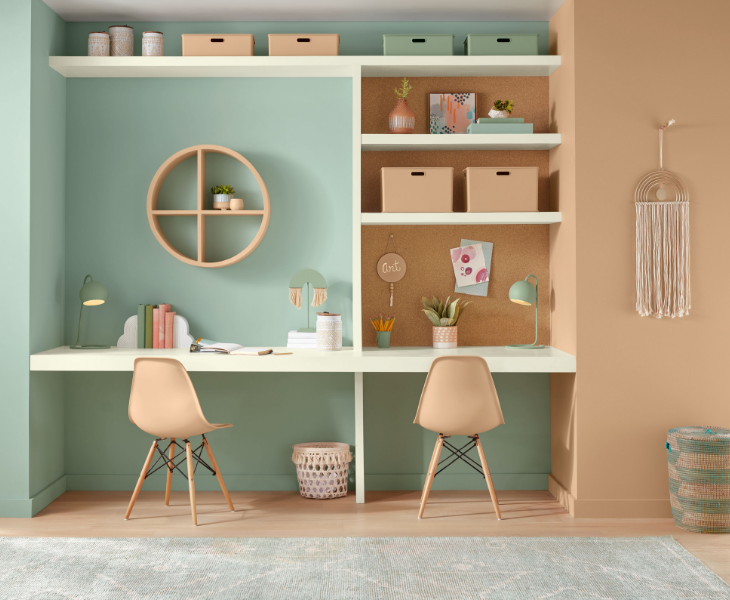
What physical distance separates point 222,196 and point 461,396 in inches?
68.7

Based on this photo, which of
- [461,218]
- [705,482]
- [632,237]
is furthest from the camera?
[461,218]

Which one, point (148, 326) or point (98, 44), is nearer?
point (98, 44)

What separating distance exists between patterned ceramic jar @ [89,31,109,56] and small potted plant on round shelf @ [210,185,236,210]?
3.13ft

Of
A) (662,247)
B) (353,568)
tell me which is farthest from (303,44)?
(353,568)

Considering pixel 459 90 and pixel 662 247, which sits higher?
pixel 459 90

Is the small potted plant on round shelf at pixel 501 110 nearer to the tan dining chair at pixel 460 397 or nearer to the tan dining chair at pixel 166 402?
the tan dining chair at pixel 460 397

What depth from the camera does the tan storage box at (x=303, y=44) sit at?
3.50m

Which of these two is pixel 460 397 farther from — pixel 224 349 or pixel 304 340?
pixel 224 349

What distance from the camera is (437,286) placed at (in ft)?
12.5

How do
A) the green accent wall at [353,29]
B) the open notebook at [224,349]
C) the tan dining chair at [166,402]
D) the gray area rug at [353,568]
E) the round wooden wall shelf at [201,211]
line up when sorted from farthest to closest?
the green accent wall at [353,29]
the round wooden wall shelf at [201,211]
the open notebook at [224,349]
the tan dining chair at [166,402]
the gray area rug at [353,568]

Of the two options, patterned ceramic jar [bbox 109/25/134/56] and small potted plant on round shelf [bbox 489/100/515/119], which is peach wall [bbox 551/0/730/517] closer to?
small potted plant on round shelf [bbox 489/100/515/119]

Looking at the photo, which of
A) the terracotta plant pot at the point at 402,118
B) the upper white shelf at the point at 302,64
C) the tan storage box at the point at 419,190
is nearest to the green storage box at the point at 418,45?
the upper white shelf at the point at 302,64

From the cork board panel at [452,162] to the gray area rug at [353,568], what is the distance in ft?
6.18

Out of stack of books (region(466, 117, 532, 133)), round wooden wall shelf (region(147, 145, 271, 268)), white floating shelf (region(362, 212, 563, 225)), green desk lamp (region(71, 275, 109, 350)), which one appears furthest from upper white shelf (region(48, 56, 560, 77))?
green desk lamp (region(71, 275, 109, 350))
